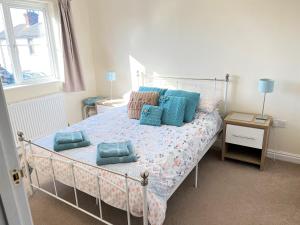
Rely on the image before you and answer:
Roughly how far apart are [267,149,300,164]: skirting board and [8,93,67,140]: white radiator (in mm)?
3176

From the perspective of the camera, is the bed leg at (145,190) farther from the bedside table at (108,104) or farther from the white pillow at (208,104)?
the bedside table at (108,104)

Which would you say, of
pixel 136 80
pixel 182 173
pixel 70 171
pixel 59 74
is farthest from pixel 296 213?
pixel 59 74

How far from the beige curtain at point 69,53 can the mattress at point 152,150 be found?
1044mm

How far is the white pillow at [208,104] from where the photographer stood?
310 centimetres

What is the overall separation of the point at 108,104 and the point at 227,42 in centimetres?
204

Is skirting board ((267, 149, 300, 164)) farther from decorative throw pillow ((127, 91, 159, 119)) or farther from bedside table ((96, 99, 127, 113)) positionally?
bedside table ((96, 99, 127, 113))

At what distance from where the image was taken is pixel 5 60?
329cm

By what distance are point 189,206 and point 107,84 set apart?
9.13 ft

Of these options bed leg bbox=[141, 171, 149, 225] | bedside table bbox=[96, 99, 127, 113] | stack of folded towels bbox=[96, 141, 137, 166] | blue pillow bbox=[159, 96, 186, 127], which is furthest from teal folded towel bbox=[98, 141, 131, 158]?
bedside table bbox=[96, 99, 127, 113]

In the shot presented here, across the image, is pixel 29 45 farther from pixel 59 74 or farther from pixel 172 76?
pixel 172 76

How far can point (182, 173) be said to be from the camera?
7.09 ft

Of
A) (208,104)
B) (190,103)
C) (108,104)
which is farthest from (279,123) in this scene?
(108,104)

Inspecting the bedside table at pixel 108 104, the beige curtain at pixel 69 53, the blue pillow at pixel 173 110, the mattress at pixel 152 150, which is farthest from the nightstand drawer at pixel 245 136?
the beige curtain at pixel 69 53

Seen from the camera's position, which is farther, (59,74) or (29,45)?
(59,74)
